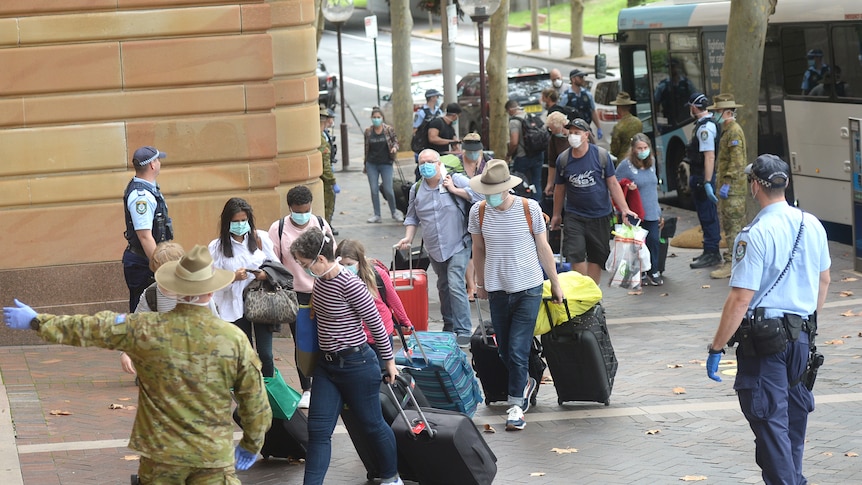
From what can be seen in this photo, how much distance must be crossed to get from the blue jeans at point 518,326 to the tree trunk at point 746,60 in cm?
762

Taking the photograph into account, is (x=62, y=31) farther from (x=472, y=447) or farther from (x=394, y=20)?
(x=394, y=20)

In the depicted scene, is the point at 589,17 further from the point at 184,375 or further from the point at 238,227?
the point at 184,375

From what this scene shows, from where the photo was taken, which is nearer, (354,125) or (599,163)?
(599,163)

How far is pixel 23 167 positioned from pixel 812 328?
24.6 ft

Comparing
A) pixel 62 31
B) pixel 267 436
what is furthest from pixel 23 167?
pixel 267 436

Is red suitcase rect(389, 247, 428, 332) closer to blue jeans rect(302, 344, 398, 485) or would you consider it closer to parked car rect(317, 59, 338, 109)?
blue jeans rect(302, 344, 398, 485)

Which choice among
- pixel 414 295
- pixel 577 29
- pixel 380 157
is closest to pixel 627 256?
pixel 414 295

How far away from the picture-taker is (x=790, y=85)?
55.7 ft

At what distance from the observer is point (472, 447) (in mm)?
7066

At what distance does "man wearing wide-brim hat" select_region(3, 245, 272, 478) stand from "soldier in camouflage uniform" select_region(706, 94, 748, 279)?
9.07 meters

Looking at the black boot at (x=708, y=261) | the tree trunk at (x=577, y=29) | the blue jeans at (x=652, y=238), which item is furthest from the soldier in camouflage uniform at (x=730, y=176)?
the tree trunk at (x=577, y=29)

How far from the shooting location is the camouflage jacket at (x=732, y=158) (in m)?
13.4

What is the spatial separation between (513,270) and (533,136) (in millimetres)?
8990

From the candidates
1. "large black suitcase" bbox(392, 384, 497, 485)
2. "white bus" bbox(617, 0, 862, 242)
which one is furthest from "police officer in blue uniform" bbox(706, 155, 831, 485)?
"white bus" bbox(617, 0, 862, 242)
